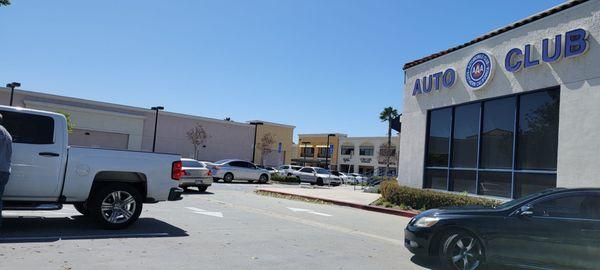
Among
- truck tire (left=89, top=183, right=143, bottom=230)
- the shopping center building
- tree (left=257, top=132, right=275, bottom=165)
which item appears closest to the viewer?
truck tire (left=89, top=183, right=143, bottom=230)

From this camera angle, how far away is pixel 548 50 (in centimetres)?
1317

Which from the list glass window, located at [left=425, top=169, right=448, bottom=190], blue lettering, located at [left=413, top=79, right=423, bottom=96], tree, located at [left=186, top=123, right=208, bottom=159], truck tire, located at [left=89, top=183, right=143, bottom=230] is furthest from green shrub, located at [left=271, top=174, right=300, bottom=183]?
truck tire, located at [left=89, top=183, right=143, bottom=230]

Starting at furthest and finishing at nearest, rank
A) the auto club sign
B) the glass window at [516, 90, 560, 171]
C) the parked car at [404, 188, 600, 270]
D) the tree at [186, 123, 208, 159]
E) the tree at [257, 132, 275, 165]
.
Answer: the tree at [257, 132, 275, 165], the tree at [186, 123, 208, 159], the glass window at [516, 90, 560, 171], the auto club sign, the parked car at [404, 188, 600, 270]

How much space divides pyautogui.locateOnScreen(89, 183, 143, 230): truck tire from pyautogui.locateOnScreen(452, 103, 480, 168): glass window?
10552 millimetres

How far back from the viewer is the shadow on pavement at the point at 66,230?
7867mm

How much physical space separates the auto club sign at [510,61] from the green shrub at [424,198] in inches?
136

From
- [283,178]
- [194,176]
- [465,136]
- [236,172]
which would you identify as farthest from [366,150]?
[465,136]

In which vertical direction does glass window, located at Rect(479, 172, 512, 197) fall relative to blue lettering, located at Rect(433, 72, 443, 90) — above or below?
below

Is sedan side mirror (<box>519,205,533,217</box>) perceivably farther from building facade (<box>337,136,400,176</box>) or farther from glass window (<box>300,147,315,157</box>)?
glass window (<box>300,147,315,157</box>)

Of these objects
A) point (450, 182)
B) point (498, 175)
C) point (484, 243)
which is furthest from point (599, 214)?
point (450, 182)

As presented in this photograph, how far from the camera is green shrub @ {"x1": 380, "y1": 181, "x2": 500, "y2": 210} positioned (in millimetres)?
14366

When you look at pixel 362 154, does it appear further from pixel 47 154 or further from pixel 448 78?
pixel 47 154

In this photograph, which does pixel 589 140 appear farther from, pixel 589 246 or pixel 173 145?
pixel 173 145

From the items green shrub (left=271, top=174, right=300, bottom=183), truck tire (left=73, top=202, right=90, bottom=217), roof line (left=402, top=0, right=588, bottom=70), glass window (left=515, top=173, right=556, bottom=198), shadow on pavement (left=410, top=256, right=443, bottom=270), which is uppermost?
roof line (left=402, top=0, right=588, bottom=70)
